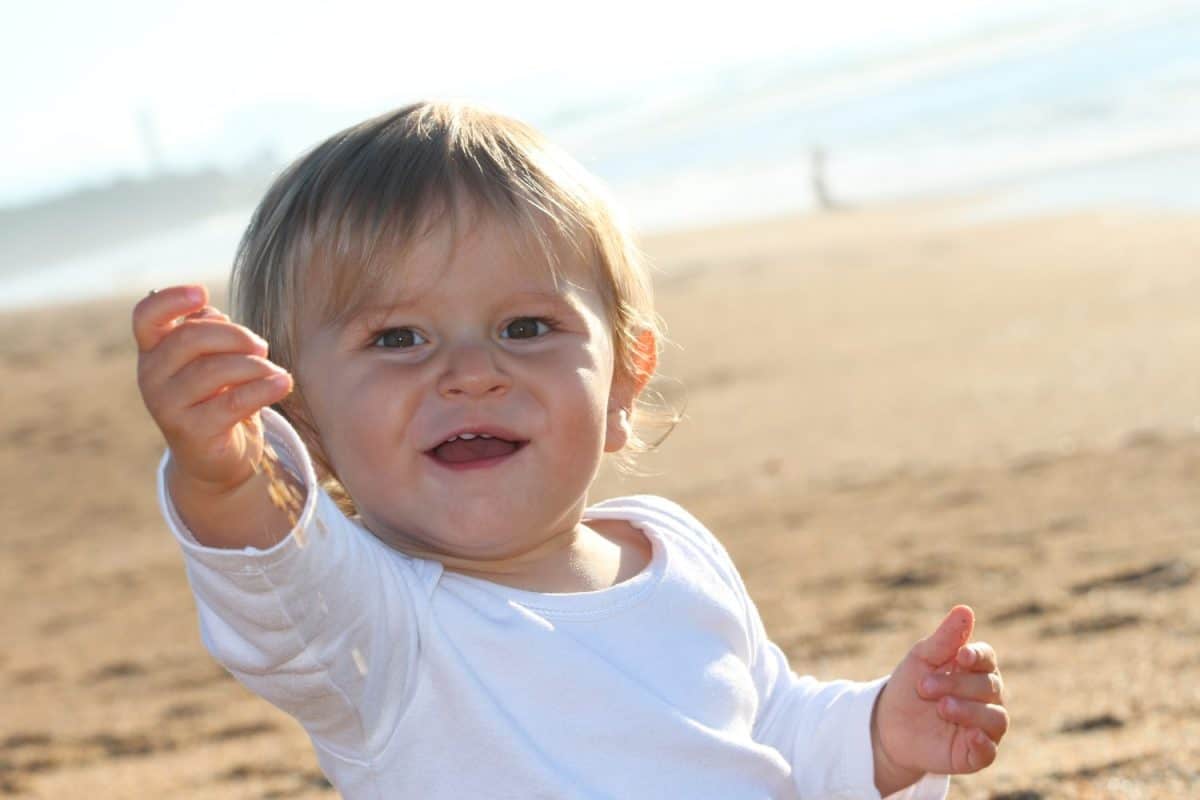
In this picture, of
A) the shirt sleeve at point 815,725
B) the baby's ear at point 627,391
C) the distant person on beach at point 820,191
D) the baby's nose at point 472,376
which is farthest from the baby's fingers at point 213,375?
the distant person on beach at point 820,191

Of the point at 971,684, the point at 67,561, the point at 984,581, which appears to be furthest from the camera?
the point at 67,561

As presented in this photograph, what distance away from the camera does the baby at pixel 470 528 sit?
5.57ft

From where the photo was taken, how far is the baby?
1697mm

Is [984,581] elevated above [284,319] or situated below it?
below

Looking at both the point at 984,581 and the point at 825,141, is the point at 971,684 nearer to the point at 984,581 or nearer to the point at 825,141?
the point at 984,581

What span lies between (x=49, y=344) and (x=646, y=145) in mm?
19825

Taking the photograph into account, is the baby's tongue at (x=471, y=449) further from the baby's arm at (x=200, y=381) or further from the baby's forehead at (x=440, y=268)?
the baby's arm at (x=200, y=381)

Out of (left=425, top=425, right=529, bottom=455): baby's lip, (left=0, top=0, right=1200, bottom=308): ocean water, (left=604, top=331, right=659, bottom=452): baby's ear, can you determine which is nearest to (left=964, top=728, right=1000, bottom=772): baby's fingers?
(left=604, top=331, right=659, bottom=452): baby's ear

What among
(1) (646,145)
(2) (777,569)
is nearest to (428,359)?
(2) (777,569)

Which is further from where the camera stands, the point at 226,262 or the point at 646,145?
the point at 646,145

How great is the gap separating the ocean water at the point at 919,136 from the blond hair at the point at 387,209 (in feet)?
32.4

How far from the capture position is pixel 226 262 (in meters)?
23.2

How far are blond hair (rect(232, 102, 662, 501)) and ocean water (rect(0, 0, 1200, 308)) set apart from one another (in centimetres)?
987

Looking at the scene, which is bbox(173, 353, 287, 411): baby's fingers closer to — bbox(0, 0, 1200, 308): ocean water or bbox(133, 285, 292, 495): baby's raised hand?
bbox(133, 285, 292, 495): baby's raised hand
